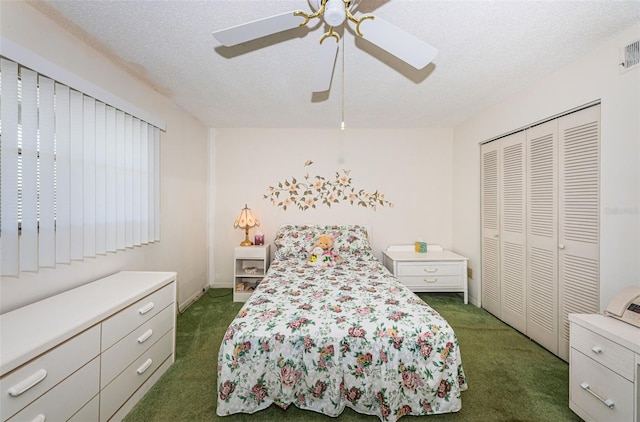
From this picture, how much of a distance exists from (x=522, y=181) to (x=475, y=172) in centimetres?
72

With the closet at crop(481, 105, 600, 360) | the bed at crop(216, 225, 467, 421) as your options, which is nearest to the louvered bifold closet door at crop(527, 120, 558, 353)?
the closet at crop(481, 105, 600, 360)

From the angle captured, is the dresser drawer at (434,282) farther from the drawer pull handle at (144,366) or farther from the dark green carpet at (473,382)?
the drawer pull handle at (144,366)

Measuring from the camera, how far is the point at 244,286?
326cm

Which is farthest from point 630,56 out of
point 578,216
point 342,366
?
point 342,366

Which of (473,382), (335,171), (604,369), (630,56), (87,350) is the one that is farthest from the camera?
(335,171)

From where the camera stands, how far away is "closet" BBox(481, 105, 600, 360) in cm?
184

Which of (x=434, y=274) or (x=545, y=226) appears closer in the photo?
(x=545, y=226)

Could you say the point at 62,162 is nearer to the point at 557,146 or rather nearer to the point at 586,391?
the point at 586,391

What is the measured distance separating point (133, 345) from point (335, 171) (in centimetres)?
287

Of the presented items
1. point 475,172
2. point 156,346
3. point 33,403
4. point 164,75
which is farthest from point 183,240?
point 475,172

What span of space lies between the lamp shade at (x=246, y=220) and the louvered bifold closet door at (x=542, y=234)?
3.07 m

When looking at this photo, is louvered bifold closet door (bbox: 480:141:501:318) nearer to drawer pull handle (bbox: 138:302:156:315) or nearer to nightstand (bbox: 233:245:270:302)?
nightstand (bbox: 233:245:270:302)

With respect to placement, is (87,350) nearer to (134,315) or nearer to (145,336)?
(134,315)

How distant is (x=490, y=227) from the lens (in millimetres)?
2854
